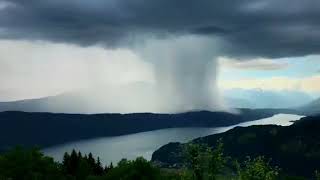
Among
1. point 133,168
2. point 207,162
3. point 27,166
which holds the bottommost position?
point 133,168

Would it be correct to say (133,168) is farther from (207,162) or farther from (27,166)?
(207,162)

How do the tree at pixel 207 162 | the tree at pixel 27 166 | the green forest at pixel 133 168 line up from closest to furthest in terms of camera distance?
1. the green forest at pixel 133 168
2. the tree at pixel 207 162
3. the tree at pixel 27 166

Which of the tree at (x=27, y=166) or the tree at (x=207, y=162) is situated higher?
the tree at (x=207, y=162)

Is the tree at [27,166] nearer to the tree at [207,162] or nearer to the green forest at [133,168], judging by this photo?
the green forest at [133,168]

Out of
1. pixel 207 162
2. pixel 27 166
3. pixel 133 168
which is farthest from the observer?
pixel 27 166

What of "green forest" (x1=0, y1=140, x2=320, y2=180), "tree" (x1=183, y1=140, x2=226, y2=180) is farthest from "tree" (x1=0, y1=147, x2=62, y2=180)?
"tree" (x1=183, y1=140, x2=226, y2=180)

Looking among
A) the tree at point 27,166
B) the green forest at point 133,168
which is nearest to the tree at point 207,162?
the green forest at point 133,168

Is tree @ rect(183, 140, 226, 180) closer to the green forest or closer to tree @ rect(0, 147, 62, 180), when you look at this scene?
the green forest

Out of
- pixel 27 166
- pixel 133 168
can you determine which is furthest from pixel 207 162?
pixel 27 166

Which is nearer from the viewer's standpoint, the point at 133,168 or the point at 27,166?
the point at 133,168

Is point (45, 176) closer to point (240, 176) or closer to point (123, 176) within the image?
point (123, 176)
